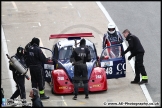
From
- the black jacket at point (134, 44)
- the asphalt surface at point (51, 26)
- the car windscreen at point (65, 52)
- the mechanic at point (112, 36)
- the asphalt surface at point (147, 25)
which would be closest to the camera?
the asphalt surface at point (51, 26)

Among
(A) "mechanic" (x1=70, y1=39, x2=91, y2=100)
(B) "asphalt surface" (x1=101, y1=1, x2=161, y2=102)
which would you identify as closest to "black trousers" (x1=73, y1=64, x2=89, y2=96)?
(A) "mechanic" (x1=70, y1=39, x2=91, y2=100)

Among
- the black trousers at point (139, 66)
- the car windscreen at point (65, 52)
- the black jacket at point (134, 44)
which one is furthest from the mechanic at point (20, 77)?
the black trousers at point (139, 66)

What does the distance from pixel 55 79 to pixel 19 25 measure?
1079 cm

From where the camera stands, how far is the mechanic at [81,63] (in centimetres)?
2420

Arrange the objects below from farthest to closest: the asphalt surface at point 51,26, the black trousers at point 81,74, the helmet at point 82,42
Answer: the asphalt surface at point 51,26 → the helmet at point 82,42 → the black trousers at point 81,74

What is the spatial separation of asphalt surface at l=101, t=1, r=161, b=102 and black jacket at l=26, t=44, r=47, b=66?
13.0 feet

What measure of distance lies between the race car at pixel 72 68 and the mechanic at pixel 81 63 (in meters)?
0.35

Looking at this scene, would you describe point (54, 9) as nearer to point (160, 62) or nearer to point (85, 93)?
point (160, 62)

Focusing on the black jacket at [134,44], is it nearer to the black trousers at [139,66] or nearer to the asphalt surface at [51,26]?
the black trousers at [139,66]

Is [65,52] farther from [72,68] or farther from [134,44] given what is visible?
[134,44]

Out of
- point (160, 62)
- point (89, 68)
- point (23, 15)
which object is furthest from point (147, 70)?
point (23, 15)

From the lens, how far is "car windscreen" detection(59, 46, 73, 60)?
26.0m

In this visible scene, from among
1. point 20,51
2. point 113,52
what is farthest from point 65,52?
point 20,51

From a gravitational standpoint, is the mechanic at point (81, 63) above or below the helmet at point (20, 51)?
below
